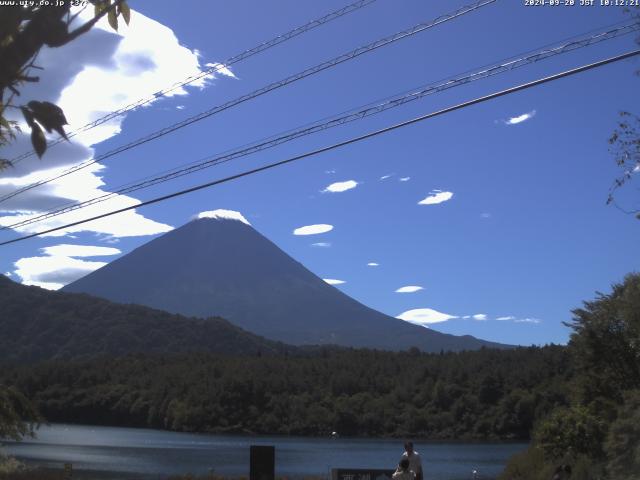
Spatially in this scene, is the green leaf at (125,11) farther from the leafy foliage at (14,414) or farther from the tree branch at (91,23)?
the leafy foliage at (14,414)

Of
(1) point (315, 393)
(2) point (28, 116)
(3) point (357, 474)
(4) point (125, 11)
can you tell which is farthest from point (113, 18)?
(1) point (315, 393)

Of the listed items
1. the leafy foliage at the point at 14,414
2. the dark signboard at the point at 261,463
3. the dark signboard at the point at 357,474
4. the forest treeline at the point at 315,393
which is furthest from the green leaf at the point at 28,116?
the forest treeline at the point at 315,393

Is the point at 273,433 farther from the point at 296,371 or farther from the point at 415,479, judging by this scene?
the point at 415,479

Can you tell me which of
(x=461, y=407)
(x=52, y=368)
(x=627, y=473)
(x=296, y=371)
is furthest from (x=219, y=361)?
(x=627, y=473)

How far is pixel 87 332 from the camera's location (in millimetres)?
191125

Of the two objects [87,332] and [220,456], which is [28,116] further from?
[87,332]

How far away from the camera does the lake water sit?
5256cm

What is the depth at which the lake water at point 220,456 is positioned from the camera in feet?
172

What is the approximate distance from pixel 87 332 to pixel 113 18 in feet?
642

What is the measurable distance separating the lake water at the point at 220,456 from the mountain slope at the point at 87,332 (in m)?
82.5

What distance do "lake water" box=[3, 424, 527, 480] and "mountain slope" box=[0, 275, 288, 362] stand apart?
8250 centimetres

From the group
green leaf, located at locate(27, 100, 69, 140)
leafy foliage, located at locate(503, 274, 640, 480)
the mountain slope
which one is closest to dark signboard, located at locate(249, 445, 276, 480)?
leafy foliage, located at locate(503, 274, 640, 480)
